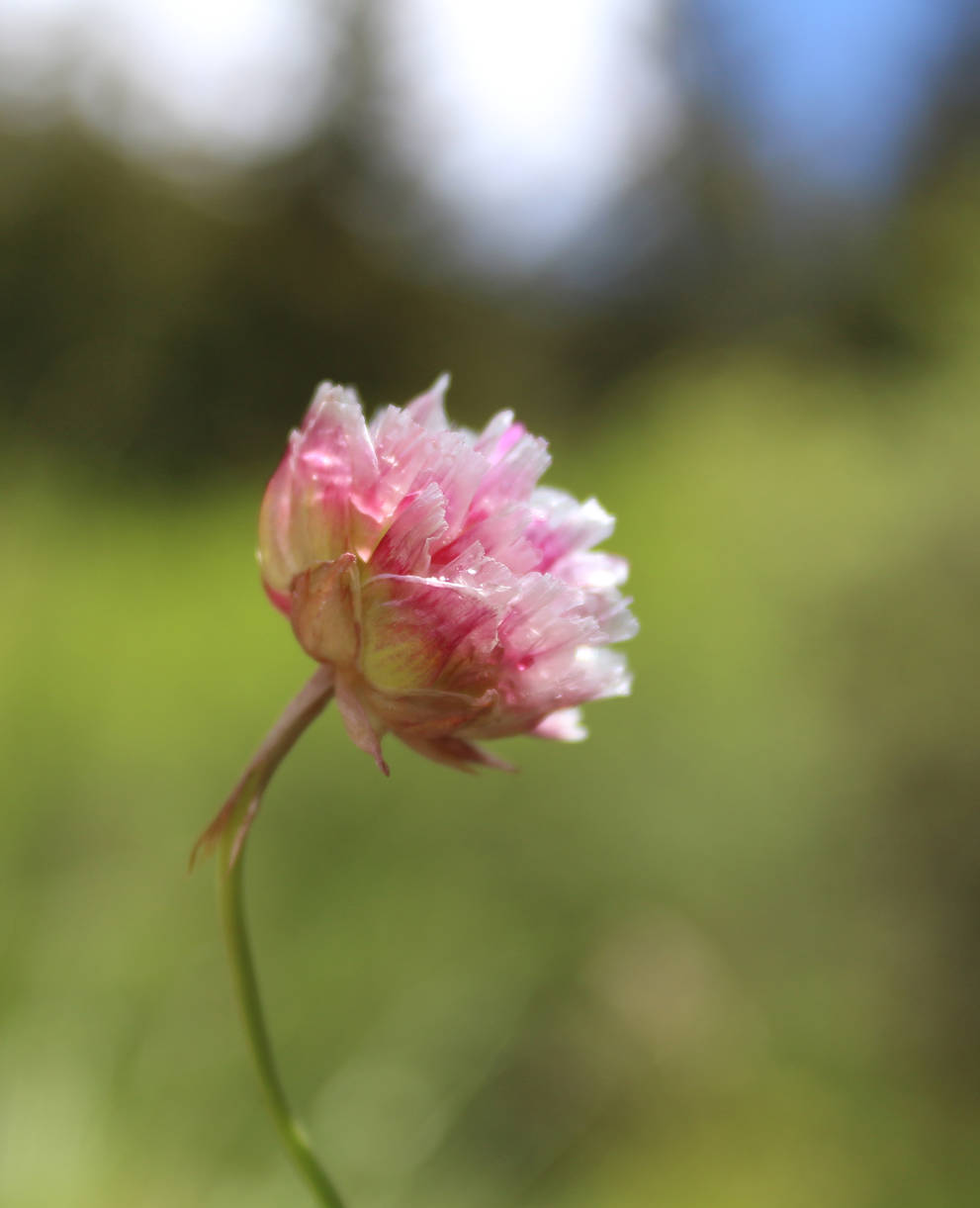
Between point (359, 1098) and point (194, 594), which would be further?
point (194, 594)

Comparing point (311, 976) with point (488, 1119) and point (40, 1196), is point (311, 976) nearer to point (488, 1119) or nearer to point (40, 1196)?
point (488, 1119)

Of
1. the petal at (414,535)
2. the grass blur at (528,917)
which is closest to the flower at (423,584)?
the petal at (414,535)

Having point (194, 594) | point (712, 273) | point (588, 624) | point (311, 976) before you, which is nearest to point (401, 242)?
point (712, 273)

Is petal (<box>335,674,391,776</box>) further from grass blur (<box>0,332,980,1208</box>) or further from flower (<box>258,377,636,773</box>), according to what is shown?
grass blur (<box>0,332,980,1208</box>)

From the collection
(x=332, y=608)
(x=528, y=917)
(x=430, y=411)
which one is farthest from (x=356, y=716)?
(x=528, y=917)

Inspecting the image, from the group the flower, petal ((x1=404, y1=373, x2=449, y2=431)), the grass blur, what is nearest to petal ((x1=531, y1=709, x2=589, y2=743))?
the flower

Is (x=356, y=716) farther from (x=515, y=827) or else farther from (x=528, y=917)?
(x=515, y=827)

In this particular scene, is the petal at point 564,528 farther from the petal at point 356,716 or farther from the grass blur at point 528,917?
the grass blur at point 528,917
